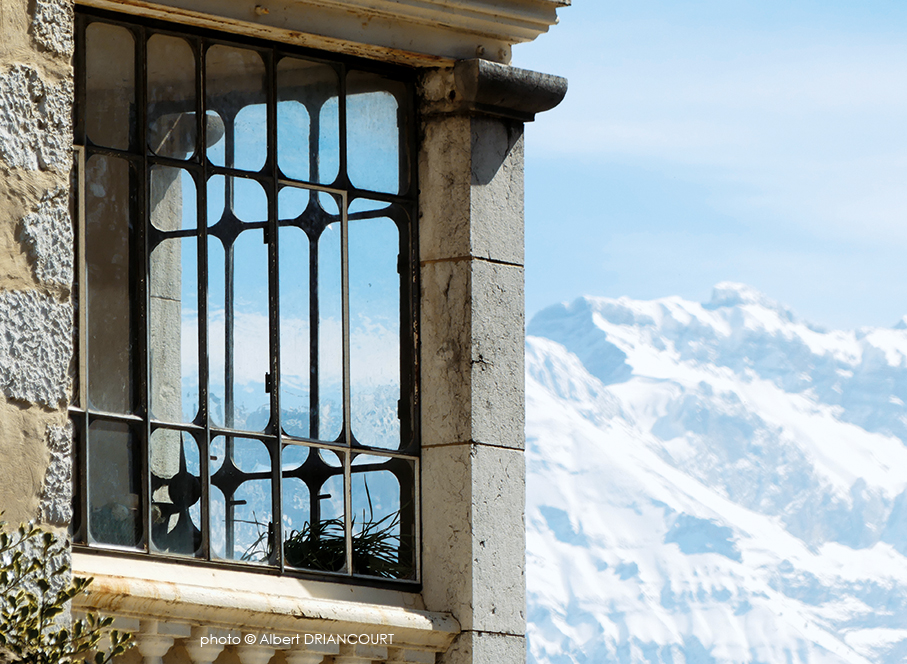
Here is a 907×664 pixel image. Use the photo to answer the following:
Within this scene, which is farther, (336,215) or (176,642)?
(336,215)

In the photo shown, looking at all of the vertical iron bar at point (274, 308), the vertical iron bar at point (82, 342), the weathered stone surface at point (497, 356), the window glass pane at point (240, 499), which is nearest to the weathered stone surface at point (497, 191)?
A: the weathered stone surface at point (497, 356)

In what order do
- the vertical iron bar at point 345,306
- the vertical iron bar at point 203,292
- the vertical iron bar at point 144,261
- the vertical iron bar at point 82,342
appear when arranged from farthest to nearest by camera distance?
the vertical iron bar at point 345,306, the vertical iron bar at point 203,292, the vertical iron bar at point 144,261, the vertical iron bar at point 82,342

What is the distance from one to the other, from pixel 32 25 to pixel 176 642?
2.85m

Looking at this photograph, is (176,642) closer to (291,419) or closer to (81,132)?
(291,419)

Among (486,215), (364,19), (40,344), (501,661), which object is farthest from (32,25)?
(501,661)

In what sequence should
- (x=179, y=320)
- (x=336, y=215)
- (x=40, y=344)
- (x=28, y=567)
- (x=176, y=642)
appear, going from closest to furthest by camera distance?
(x=28, y=567)
(x=40, y=344)
(x=176, y=642)
(x=179, y=320)
(x=336, y=215)

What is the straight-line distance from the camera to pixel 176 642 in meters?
7.26

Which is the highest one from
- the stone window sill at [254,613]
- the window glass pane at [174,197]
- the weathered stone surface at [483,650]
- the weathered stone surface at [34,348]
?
the window glass pane at [174,197]

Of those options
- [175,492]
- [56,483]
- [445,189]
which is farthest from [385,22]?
[56,483]

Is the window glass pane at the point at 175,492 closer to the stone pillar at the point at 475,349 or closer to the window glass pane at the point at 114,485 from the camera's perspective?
the window glass pane at the point at 114,485

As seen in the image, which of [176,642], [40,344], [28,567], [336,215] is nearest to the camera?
[28,567]

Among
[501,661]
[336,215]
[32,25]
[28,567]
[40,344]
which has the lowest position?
[501,661]

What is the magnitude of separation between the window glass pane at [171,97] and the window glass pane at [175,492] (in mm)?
1349

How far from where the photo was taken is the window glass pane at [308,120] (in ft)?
26.7
